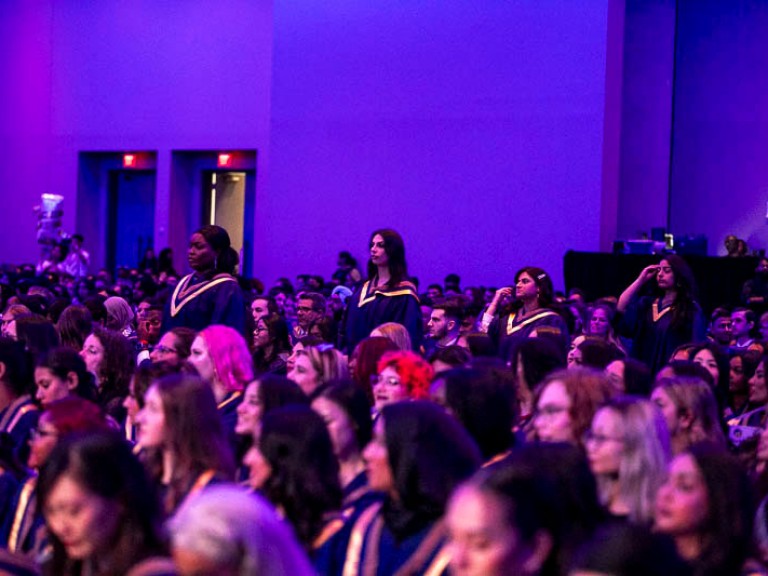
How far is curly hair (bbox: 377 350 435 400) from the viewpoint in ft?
17.3

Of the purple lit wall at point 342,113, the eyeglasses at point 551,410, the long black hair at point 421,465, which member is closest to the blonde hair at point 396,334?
the eyeglasses at point 551,410

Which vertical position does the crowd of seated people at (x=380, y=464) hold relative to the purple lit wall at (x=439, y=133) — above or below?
below

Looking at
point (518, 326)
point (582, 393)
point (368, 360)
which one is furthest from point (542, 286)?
point (582, 393)

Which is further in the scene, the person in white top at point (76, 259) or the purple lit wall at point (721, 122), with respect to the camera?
the person in white top at point (76, 259)

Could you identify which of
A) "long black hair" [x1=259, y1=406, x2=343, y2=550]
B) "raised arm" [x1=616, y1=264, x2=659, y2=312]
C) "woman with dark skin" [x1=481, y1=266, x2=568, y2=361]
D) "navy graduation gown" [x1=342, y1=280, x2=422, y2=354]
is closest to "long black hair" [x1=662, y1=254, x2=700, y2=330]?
"raised arm" [x1=616, y1=264, x2=659, y2=312]

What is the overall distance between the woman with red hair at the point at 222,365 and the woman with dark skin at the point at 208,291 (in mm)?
1845

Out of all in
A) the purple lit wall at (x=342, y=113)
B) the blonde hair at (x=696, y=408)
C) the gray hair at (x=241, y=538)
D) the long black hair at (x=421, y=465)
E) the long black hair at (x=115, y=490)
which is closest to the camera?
the gray hair at (x=241, y=538)

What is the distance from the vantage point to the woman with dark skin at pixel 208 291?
8.03 m

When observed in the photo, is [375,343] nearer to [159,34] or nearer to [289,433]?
[289,433]

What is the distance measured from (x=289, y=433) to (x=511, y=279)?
42.9 ft

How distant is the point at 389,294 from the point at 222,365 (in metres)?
2.51

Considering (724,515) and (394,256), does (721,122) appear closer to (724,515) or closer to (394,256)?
(394,256)

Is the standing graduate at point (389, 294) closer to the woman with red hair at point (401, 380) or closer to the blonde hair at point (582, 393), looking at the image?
the woman with red hair at point (401, 380)

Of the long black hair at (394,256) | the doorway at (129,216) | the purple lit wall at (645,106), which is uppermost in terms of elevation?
the purple lit wall at (645,106)
